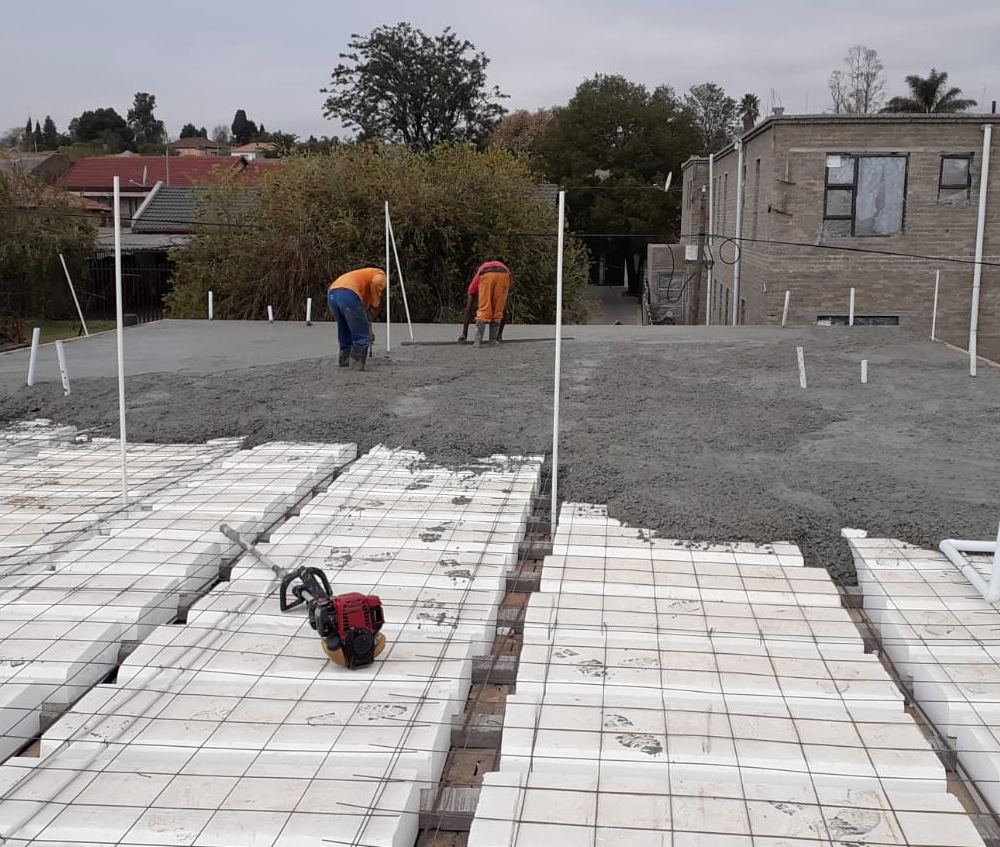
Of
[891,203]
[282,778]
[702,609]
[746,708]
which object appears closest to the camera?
[282,778]

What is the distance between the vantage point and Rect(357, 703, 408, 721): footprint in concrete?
2.95 metres

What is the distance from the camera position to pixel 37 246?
2089 cm

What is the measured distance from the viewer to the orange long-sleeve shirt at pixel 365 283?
29.1 feet

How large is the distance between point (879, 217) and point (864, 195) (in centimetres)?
45

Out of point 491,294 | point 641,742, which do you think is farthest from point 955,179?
point 641,742

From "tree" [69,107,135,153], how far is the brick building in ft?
245

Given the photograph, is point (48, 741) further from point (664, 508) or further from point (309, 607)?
point (664, 508)

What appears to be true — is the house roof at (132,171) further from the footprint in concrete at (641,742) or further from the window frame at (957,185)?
the footprint in concrete at (641,742)

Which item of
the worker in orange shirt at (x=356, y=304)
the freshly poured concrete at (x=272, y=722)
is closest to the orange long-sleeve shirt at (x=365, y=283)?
the worker in orange shirt at (x=356, y=304)

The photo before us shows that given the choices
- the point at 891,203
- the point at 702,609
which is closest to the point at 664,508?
the point at 702,609

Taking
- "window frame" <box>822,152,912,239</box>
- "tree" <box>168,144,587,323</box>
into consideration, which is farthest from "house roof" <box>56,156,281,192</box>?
"window frame" <box>822,152,912,239</box>

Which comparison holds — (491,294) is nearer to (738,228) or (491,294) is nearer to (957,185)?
(957,185)

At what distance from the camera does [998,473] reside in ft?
18.3

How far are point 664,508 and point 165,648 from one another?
2.61 meters
